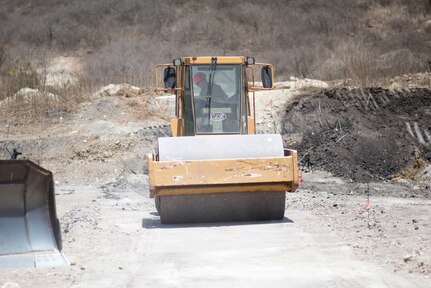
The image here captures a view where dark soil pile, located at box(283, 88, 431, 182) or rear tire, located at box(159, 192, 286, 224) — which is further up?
dark soil pile, located at box(283, 88, 431, 182)

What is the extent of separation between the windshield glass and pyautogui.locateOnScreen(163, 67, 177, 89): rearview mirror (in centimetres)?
32

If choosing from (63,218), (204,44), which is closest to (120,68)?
(204,44)

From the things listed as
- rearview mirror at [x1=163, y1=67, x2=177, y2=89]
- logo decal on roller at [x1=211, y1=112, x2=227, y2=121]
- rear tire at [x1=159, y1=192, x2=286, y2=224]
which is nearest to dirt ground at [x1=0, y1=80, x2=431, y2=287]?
rear tire at [x1=159, y1=192, x2=286, y2=224]

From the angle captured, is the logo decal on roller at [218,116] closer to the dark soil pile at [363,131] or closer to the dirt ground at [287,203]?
the dirt ground at [287,203]

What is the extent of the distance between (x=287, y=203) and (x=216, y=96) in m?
2.62

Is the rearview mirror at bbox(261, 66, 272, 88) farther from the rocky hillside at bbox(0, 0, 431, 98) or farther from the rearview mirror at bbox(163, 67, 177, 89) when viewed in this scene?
the rocky hillside at bbox(0, 0, 431, 98)

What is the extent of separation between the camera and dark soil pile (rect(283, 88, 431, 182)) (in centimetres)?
2039

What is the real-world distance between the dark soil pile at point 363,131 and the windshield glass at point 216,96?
664cm

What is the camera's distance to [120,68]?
38.2 metres

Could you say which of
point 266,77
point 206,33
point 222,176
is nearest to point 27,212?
point 222,176

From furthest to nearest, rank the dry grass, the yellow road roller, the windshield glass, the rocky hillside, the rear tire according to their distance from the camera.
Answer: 1. the rocky hillside
2. the dry grass
3. the windshield glass
4. the rear tire
5. the yellow road roller

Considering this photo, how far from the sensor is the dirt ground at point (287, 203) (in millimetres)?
8352

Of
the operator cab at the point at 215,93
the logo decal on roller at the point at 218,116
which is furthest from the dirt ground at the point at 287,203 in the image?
the logo decal on roller at the point at 218,116

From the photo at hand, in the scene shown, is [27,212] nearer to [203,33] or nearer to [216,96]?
[216,96]
